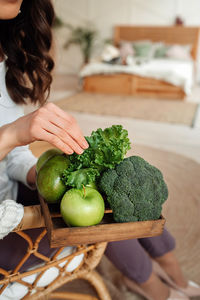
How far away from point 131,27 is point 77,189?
296 inches

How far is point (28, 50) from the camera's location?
113 cm

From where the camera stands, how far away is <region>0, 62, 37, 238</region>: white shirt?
103 centimetres

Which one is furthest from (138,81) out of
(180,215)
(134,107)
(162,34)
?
(180,215)

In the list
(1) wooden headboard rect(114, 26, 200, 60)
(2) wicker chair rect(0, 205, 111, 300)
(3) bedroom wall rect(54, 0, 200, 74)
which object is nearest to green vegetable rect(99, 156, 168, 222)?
(2) wicker chair rect(0, 205, 111, 300)

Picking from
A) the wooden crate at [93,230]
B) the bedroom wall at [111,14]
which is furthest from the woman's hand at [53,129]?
the bedroom wall at [111,14]

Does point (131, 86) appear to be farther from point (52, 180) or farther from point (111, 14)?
point (52, 180)

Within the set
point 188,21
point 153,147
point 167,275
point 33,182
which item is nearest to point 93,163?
point 33,182

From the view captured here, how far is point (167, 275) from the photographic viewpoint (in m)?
1.34

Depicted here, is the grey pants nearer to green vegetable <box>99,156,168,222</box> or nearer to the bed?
green vegetable <box>99,156,168,222</box>

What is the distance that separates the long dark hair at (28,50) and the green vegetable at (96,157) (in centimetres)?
54

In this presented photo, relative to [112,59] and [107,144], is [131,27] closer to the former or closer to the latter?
[112,59]

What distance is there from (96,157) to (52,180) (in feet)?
0.34

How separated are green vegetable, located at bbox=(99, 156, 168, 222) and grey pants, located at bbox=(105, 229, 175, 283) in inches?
16.2

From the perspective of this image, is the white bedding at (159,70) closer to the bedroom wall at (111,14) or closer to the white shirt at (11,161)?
the bedroom wall at (111,14)
